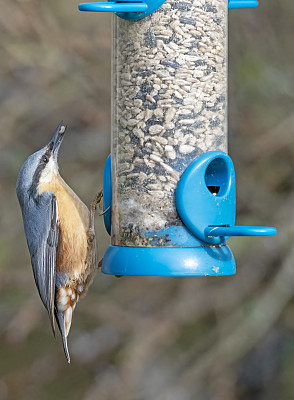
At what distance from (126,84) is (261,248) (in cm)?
279

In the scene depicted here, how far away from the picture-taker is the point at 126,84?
4.45 metres

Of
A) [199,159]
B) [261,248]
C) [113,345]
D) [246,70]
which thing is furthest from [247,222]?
[199,159]

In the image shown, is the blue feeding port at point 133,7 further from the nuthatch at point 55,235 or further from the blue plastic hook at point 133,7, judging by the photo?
the nuthatch at point 55,235

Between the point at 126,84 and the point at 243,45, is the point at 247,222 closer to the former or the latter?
the point at 243,45

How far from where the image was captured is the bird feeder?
170 inches

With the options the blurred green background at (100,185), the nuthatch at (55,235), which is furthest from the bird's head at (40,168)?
the blurred green background at (100,185)

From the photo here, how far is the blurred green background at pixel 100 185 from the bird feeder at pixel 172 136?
7.43 ft

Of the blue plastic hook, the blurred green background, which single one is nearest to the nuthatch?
the blue plastic hook

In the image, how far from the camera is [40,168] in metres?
5.11

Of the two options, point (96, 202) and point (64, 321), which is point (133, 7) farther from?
point (64, 321)

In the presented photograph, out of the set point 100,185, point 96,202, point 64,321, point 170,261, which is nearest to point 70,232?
point 96,202

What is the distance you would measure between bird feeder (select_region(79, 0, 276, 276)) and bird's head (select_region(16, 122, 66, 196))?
0.76 m

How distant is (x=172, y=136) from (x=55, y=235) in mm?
973

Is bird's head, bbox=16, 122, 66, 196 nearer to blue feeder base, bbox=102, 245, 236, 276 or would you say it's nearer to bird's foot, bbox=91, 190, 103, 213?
bird's foot, bbox=91, 190, 103, 213
